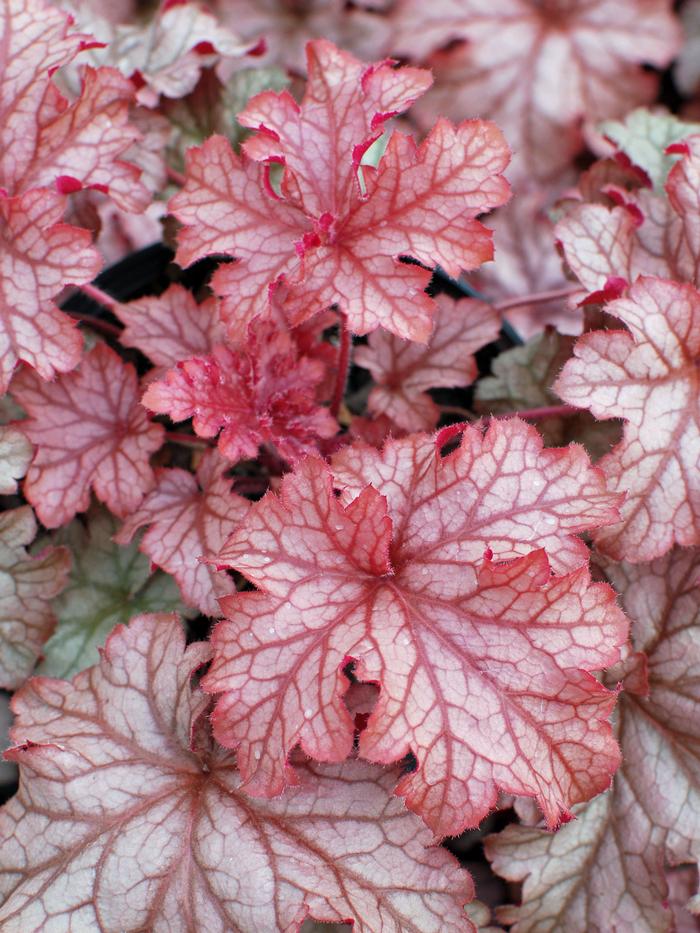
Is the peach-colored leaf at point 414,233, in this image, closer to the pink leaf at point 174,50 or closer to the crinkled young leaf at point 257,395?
the crinkled young leaf at point 257,395

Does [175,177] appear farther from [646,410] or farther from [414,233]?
[646,410]

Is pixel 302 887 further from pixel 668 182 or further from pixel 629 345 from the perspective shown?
pixel 668 182

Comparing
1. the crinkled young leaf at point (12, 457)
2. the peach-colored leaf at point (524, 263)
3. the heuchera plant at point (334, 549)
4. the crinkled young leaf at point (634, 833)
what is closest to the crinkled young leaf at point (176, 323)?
the heuchera plant at point (334, 549)

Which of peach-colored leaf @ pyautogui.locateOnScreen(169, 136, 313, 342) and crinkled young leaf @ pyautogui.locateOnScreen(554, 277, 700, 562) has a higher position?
peach-colored leaf @ pyautogui.locateOnScreen(169, 136, 313, 342)

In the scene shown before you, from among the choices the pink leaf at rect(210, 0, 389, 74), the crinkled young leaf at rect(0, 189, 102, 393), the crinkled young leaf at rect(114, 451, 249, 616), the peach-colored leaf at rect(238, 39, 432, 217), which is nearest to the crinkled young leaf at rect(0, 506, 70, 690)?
the crinkled young leaf at rect(114, 451, 249, 616)

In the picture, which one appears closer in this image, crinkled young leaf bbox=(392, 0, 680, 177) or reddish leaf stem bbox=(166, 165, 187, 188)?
reddish leaf stem bbox=(166, 165, 187, 188)

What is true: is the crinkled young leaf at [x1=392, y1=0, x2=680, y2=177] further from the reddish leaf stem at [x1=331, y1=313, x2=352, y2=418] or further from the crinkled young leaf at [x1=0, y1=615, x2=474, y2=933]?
the crinkled young leaf at [x1=0, y1=615, x2=474, y2=933]

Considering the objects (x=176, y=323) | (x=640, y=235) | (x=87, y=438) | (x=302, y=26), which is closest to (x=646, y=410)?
(x=640, y=235)
